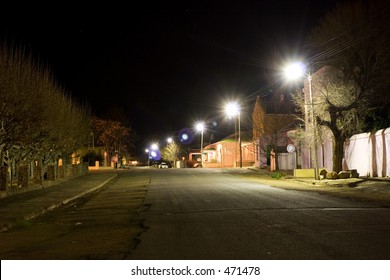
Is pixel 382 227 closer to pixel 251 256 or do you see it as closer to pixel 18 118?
pixel 251 256

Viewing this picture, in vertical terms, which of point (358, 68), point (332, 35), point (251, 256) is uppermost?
point (332, 35)

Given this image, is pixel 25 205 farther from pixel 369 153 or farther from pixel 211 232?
pixel 369 153

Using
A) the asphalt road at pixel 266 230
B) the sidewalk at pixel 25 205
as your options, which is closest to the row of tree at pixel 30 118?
the sidewalk at pixel 25 205

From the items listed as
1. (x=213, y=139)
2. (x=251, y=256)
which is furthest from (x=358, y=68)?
(x=213, y=139)

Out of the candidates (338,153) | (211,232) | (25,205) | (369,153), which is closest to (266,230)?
(211,232)

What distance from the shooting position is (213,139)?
104 metres

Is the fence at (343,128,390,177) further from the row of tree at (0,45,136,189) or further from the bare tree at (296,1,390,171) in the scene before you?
the row of tree at (0,45,136,189)

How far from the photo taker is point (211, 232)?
1091 cm

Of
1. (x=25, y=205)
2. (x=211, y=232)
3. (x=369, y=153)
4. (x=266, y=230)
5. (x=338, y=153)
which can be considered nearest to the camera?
(x=211, y=232)

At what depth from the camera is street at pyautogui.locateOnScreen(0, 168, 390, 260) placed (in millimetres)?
8609

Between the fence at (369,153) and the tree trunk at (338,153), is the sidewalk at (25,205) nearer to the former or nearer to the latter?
the tree trunk at (338,153)

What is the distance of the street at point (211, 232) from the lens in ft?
28.2

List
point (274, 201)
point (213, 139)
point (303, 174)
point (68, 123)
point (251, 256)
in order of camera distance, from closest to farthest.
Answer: point (251, 256)
point (274, 201)
point (68, 123)
point (303, 174)
point (213, 139)

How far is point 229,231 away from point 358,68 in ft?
69.3
